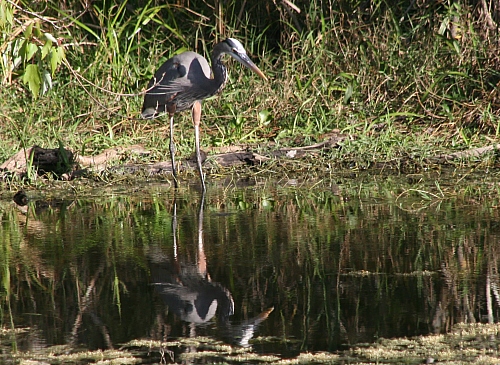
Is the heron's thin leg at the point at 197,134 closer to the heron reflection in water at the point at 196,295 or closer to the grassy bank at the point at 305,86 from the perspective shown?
the grassy bank at the point at 305,86

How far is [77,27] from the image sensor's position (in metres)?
9.23

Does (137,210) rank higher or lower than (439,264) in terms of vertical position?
higher

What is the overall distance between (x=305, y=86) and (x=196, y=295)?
17.2 ft

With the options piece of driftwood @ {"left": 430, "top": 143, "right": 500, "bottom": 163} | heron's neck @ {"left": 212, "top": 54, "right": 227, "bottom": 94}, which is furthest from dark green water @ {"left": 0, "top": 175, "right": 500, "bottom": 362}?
heron's neck @ {"left": 212, "top": 54, "right": 227, "bottom": 94}

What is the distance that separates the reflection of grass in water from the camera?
2750 mm

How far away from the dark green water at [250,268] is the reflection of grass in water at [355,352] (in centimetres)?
7

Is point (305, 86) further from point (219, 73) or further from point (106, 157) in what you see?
point (106, 157)

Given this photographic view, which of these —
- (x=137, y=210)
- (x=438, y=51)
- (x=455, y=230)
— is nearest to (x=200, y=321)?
(x=455, y=230)

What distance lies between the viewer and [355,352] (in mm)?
2830

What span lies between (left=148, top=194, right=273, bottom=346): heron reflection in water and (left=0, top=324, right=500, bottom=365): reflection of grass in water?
0.41 ft

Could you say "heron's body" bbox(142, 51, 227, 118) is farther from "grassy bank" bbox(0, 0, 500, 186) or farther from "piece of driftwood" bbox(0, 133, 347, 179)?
"piece of driftwood" bbox(0, 133, 347, 179)

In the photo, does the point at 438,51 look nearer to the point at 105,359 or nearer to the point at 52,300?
the point at 52,300

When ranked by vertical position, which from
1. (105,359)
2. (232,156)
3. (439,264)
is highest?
(232,156)

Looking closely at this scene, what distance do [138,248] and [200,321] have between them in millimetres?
1352
